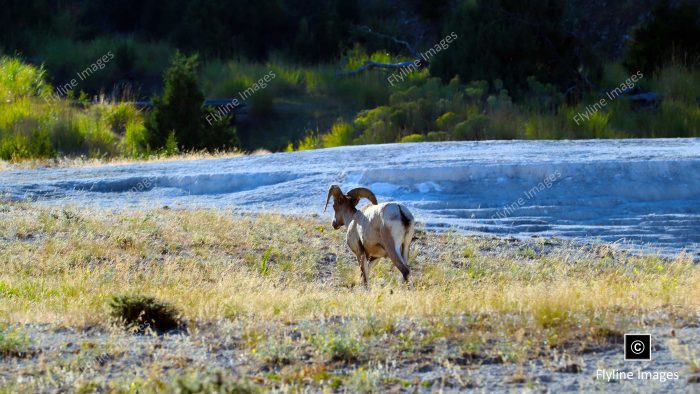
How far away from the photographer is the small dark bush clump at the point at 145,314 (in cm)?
818

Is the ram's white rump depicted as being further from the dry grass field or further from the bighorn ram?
the bighorn ram

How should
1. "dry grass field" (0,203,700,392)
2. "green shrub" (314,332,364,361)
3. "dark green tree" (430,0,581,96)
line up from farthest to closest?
1. "dark green tree" (430,0,581,96)
2. "green shrub" (314,332,364,361)
3. "dry grass field" (0,203,700,392)

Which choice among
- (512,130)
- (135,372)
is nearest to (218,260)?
(135,372)

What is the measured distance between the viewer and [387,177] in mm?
17266

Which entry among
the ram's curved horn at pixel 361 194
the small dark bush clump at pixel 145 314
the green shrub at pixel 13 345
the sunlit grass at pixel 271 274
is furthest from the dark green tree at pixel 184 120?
the green shrub at pixel 13 345

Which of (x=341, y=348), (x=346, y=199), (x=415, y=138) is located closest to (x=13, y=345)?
(x=341, y=348)

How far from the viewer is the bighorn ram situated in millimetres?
11227

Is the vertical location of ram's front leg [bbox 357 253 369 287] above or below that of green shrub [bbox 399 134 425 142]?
below

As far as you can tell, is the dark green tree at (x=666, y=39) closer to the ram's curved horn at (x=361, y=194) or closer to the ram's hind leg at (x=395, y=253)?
the ram's curved horn at (x=361, y=194)

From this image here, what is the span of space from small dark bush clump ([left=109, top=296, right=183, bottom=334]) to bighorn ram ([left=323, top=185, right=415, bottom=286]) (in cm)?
334

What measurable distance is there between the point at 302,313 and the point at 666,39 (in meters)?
26.0

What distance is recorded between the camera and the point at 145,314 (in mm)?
8234

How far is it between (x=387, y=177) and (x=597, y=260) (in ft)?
15.3

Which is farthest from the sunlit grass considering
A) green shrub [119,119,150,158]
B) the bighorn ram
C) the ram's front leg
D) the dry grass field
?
green shrub [119,119,150,158]
